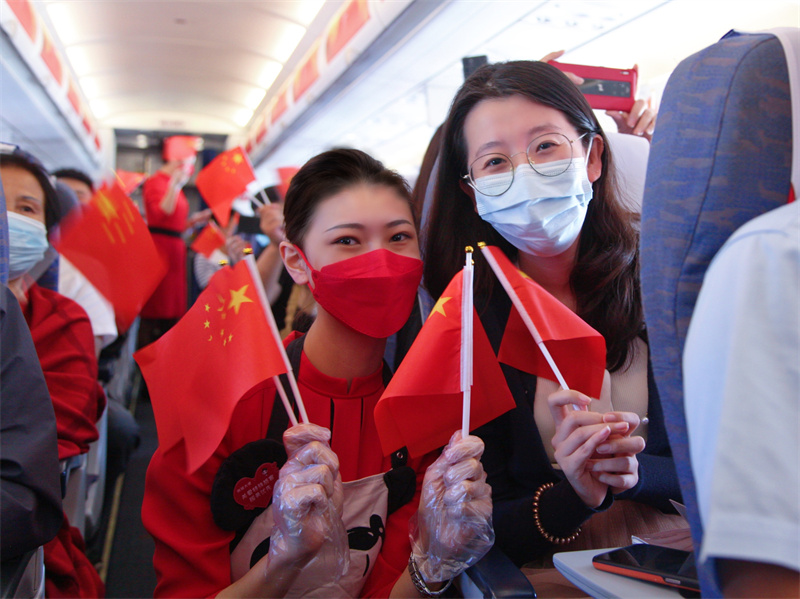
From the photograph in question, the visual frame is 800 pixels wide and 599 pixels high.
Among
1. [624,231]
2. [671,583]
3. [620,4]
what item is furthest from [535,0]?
[671,583]

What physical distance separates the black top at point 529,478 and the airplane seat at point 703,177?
23.0 inches

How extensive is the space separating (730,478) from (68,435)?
204cm

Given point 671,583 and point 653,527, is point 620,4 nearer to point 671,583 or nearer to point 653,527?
point 653,527

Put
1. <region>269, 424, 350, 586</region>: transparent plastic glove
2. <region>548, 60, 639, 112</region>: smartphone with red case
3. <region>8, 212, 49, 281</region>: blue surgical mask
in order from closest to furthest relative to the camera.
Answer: <region>269, 424, 350, 586</region>: transparent plastic glove < <region>8, 212, 49, 281</region>: blue surgical mask < <region>548, 60, 639, 112</region>: smartphone with red case

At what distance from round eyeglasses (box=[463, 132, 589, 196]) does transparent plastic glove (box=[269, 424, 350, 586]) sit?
884 mm

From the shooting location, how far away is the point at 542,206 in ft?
5.50

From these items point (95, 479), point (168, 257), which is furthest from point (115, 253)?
point (168, 257)

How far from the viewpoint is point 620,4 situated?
308 cm

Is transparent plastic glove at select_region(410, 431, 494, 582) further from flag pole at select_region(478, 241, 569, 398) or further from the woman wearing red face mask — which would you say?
flag pole at select_region(478, 241, 569, 398)

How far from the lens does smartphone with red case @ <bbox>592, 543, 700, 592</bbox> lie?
105 centimetres

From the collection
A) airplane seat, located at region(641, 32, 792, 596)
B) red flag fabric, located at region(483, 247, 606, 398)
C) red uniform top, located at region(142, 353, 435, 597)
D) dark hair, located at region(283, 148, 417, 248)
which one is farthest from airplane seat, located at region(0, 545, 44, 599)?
airplane seat, located at region(641, 32, 792, 596)

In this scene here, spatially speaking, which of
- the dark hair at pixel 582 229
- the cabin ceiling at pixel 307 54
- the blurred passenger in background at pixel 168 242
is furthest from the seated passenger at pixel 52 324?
the blurred passenger in background at pixel 168 242

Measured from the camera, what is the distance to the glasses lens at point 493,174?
1.69 m

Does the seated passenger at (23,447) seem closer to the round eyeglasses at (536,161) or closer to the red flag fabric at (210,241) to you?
the round eyeglasses at (536,161)
